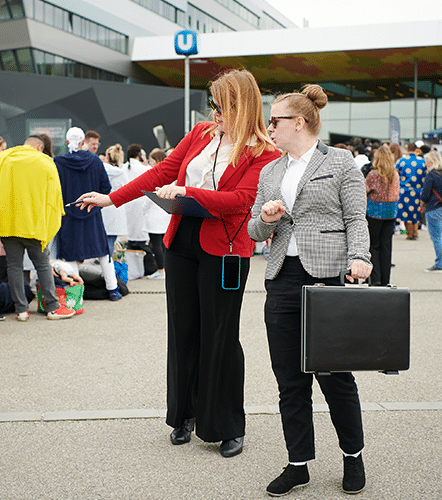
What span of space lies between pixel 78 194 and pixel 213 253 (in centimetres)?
473

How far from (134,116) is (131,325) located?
2114cm

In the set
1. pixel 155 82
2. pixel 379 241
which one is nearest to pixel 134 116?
pixel 155 82

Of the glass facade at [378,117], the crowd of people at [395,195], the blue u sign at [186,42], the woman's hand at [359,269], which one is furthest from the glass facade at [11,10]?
the woman's hand at [359,269]

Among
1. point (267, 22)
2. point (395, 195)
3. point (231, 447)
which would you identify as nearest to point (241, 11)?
point (267, 22)

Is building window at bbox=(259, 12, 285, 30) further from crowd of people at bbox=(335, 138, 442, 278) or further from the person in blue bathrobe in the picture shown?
the person in blue bathrobe

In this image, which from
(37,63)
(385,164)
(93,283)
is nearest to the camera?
(93,283)

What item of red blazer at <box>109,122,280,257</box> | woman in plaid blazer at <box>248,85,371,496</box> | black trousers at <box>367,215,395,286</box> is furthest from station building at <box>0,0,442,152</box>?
woman in plaid blazer at <box>248,85,371,496</box>

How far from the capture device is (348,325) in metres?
2.74

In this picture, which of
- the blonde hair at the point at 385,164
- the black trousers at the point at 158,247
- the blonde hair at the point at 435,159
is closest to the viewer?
the blonde hair at the point at 385,164

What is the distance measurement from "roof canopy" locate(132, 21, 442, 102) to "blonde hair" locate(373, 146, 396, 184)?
21469 millimetres

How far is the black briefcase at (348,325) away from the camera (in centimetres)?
273

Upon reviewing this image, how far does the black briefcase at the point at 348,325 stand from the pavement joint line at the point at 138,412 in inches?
56.7

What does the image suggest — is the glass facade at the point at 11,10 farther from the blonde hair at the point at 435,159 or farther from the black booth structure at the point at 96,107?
the blonde hair at the point at 435,159

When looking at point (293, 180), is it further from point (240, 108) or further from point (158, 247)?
point (158, 247)
